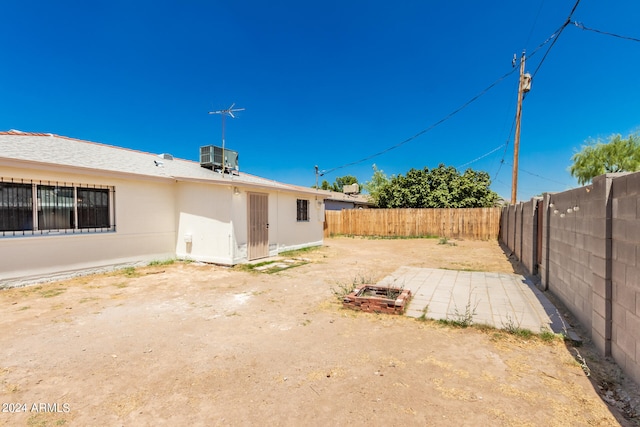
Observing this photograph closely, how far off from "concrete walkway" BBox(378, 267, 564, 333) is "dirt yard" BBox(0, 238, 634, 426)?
20.0 inches

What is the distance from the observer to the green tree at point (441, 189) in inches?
794

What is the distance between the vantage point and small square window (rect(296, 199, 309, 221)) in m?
12.7

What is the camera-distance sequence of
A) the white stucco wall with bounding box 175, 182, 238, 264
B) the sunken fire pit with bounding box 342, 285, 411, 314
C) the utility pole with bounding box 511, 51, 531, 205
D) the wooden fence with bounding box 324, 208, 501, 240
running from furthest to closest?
the wooden fence with bounding box 324, 208, 501, 240 → the utility pole with bounding box 511, 51, 531, 205 → the white stucco wall with bounding box 175, 182, 238, 264 → the sunken fire pit with bounding box 342, 285, 411, 314

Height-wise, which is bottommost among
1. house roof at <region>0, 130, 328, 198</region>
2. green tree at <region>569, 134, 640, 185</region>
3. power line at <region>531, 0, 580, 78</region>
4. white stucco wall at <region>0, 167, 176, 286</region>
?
white stucco wall at <region>0, 167, 176, 286</region>

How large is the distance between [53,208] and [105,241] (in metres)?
1.39

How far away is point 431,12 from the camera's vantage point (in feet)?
38.4

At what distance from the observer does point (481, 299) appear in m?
5.37

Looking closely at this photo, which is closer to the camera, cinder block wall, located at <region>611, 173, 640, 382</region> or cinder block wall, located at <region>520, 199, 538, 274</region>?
cinder block wall, located at <region>611, 173, 640, 382</region>

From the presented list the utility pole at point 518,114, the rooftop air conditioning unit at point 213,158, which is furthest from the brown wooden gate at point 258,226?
the utility pole at point 518,114

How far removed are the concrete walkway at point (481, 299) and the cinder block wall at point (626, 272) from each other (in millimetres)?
1204

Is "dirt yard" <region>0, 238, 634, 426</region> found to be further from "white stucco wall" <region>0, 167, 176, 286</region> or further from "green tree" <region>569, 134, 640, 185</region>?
"green tree" <region>569, 134, 640, 185</region>

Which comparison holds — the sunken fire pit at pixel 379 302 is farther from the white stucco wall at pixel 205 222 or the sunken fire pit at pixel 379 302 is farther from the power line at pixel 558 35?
the power line at pixel 558 35

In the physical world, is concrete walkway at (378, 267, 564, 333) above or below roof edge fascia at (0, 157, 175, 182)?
below

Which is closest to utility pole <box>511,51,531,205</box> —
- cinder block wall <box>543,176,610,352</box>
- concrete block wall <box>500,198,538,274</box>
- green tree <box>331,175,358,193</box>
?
concrete block wall <box>500,198,538,274</box>
